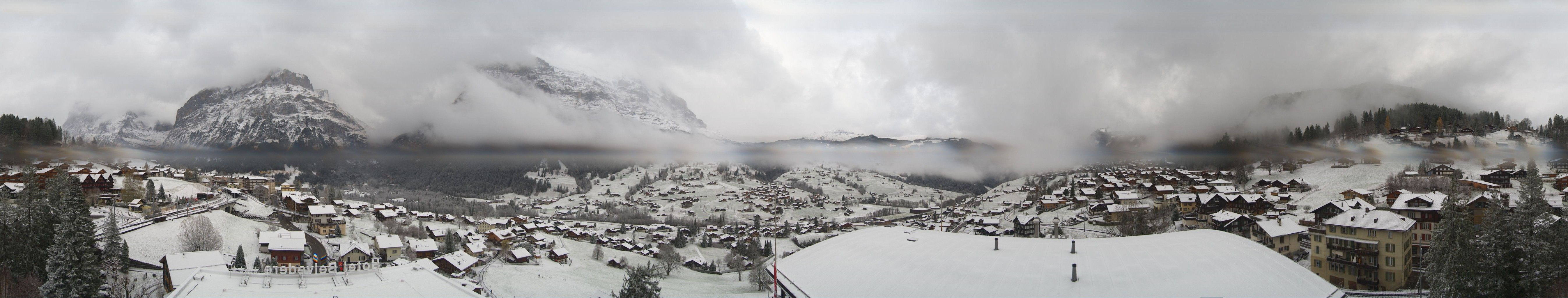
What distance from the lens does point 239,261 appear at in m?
44.2

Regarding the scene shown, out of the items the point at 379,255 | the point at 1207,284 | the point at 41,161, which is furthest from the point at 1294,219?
the point at 41,161

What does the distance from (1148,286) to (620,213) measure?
13995 centimetres

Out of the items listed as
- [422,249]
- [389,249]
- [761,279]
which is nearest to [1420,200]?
[761,279]

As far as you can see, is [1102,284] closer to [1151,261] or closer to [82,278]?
[1151,261]

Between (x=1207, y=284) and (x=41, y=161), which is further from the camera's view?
(x=41, y=161)

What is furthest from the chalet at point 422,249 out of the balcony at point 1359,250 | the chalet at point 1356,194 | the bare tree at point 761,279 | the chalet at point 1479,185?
the chalet at point 1479,185

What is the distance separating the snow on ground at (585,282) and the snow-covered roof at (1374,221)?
3854 cm

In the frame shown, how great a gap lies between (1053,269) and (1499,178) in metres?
64.3

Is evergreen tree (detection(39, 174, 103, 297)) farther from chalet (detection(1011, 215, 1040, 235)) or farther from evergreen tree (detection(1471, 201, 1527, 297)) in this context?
chalet (detection(1011, 215, 1040, 235))

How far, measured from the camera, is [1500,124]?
105188 mm

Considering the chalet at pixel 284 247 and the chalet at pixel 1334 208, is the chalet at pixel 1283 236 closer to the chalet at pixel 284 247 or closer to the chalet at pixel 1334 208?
the chalet at pixel 1334 208

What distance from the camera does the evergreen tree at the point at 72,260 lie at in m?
33.6

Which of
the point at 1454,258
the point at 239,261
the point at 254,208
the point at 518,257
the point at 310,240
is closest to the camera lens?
the point at 1454,258

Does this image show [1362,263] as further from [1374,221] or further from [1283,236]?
[1283,236]
